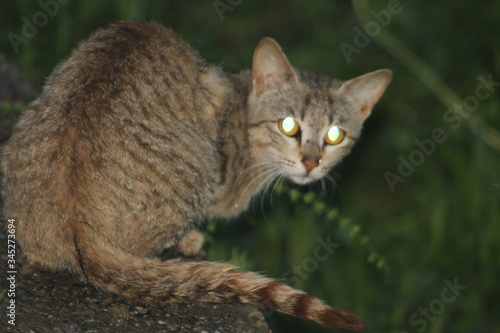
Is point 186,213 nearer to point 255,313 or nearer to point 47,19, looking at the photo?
point 255,313

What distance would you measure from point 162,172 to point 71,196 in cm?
49

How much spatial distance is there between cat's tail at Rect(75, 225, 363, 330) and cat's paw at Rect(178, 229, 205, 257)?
31.5 inches

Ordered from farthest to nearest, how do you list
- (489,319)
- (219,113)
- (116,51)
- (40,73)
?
(40,73) < (489,319) < (219,113) < (116,51)

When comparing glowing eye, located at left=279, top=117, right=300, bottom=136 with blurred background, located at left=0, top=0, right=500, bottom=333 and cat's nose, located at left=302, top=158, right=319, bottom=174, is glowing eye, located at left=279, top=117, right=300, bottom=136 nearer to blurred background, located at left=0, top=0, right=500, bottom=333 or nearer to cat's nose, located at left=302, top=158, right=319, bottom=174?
cat's nose, located at left=302, top=158, right=319, bottom=174

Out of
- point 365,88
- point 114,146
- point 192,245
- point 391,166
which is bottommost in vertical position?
point 192,245

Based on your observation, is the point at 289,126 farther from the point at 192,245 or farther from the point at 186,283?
the point at 186,283

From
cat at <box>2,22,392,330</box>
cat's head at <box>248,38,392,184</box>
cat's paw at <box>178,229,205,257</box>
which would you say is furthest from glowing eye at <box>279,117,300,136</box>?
cat's paw at <box>178,229,205,257</box>

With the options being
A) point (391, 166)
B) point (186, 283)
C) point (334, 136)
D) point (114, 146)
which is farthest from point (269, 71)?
point (391, 166)

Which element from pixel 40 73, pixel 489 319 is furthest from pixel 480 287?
pixel 40 73

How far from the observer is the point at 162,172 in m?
3.34

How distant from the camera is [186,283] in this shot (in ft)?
10.5

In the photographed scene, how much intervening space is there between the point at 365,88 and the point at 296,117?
Result: 599 millimetres

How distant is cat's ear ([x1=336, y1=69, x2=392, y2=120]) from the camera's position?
4551 millimetres

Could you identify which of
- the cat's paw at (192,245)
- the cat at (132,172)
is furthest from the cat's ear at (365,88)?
the cat's paw at (192,245)
